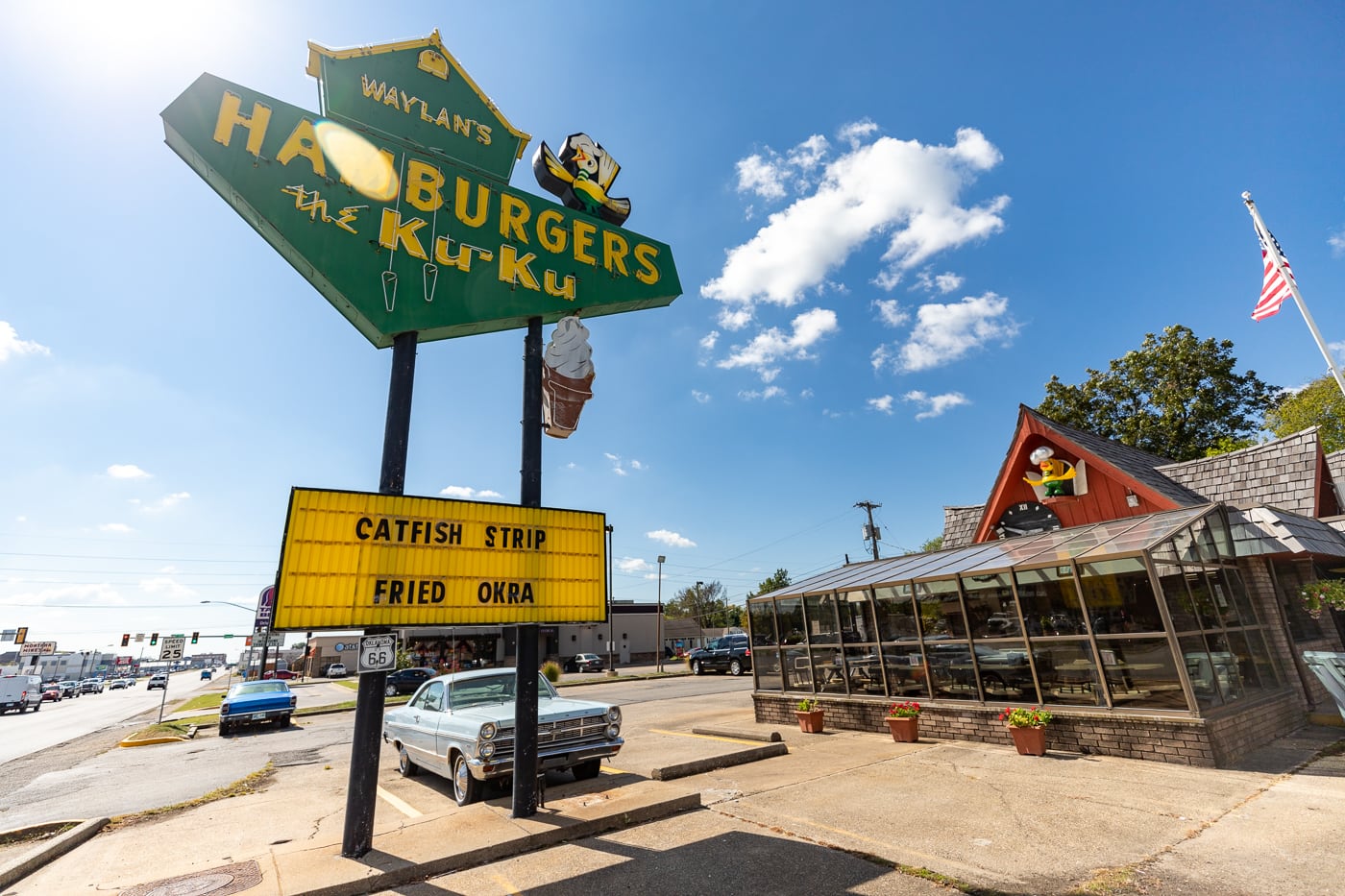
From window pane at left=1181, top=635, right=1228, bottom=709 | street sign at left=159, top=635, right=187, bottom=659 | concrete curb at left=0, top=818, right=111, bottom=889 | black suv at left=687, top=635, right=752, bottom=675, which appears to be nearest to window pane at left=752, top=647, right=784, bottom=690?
window pane at left=1181, top=635, right=1228, bottom=709

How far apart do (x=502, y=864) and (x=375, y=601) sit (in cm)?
277

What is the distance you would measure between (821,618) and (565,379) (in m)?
8.42

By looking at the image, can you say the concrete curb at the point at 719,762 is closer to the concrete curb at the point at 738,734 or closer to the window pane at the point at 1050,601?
the concrete curb at the point at 738,734

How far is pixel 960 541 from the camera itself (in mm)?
17906

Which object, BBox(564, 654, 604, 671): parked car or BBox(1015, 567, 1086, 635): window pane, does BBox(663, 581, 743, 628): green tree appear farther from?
BBox(1015, 567, 1086, 635): window pane

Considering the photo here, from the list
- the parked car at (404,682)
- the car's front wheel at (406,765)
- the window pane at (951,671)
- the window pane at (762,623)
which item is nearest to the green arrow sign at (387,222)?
the car's front wheel at (406,765)

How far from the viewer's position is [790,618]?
13680mm

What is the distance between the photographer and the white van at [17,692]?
114ft

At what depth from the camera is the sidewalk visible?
15.8 feet

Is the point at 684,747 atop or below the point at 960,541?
below

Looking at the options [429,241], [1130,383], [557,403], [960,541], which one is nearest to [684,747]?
[557,403]

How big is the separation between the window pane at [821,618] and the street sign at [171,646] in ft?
66.7

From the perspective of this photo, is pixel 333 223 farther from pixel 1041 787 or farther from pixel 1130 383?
pixel 1130 383

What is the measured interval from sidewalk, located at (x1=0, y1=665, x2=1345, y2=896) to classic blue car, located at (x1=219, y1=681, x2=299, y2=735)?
10950 mm
